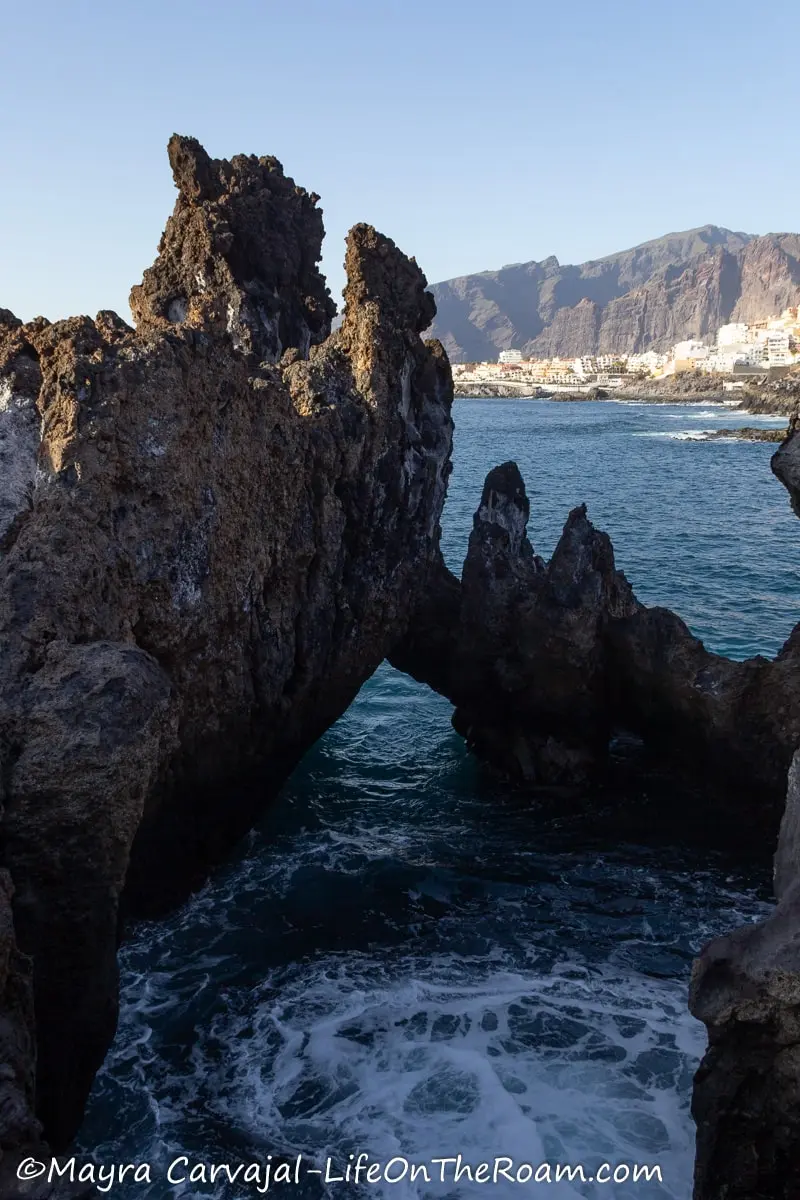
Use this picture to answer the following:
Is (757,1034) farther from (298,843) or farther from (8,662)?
Result: (298,843)

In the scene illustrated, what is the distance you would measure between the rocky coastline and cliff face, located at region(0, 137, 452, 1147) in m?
0.04

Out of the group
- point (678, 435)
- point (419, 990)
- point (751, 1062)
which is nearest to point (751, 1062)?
point (751, 1062)

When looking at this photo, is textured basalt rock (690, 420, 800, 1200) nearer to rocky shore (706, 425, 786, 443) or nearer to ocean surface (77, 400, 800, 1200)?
ocean surface (77, 400, 800, 1200)

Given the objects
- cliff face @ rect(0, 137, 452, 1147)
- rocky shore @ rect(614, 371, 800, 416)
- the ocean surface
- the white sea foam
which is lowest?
A: the ocean surface

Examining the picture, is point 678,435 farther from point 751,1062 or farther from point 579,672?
point 751,1062

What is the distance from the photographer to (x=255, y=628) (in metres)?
14.6

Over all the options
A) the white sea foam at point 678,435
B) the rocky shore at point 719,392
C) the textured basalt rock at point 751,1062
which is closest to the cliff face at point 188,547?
the textured basalt rock at point 751,1062

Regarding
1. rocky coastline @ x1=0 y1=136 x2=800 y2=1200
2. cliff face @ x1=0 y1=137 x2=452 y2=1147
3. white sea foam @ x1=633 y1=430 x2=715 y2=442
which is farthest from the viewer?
white sea foam @ x1=633 y1=430 x2=715 y2=442

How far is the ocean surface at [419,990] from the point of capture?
10070 mm

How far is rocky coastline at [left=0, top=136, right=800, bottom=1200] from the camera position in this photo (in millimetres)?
8805

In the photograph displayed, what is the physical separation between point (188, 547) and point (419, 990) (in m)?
6.53

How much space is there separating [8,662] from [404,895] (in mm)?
7500

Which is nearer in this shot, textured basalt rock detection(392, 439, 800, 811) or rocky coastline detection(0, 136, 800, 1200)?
rocky coastline detection(0, 136, 800, 1200)

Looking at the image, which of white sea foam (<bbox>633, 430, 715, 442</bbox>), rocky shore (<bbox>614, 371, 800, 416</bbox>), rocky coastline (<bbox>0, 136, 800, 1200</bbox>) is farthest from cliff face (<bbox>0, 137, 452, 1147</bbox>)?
rocky shore (<bbox>614, 371, 800, 416</bbox>)
